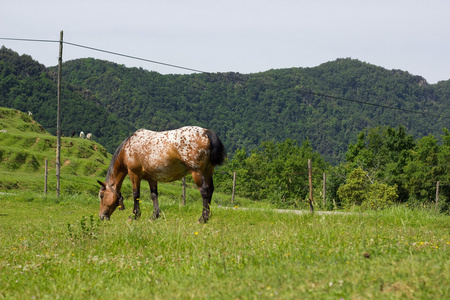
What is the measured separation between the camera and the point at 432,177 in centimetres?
6650

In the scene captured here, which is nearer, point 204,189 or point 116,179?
point 204,189

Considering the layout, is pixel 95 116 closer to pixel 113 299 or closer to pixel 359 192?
pixel 359 192

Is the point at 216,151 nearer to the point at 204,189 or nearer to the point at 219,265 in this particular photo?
the point at 204,189

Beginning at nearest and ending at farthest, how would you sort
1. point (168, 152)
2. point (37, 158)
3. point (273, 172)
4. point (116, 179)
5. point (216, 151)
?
point (216, 151) < point (168, 152) < point (116, 179) < point (37, 158) < point (273, 172)

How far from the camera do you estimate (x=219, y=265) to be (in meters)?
6.30

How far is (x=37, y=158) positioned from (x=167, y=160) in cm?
4036

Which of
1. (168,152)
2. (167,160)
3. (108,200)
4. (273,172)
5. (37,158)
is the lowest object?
(273,172)

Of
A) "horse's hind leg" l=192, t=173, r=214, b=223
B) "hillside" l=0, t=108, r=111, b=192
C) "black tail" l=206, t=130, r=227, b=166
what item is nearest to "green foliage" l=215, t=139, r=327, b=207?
"hillside" l=0, t=108, r=111, b=192

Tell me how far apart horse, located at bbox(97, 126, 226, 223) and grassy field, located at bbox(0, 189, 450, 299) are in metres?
3.23

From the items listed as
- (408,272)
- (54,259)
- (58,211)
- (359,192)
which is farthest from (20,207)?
(359,192)

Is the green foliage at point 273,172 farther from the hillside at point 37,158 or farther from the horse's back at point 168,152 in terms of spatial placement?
the horse's back at point 168,152

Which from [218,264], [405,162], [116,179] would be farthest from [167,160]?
[405,162]

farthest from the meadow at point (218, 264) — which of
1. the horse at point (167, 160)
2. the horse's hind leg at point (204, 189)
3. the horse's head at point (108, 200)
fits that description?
the horse at point (167, 160)

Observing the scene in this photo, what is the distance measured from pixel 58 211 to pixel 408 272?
52.3 ft
